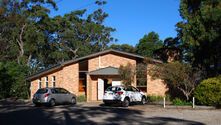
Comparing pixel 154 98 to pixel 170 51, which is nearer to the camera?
pixel 154 98

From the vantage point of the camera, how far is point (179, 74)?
1260 inches

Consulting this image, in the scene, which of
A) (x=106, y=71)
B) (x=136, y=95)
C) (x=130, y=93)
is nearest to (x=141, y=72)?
(x=136, y=95)

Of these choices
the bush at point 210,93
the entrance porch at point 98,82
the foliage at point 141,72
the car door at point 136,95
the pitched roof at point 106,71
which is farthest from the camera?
the entrance porch at point 98,82

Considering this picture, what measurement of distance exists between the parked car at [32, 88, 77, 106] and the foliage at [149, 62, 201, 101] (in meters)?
7.55

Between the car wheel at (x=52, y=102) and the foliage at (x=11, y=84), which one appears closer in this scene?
the car wheel at (x=52, y=102)

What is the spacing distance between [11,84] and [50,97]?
17.6 m

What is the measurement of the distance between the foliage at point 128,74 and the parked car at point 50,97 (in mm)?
5545

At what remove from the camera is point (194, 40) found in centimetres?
3331

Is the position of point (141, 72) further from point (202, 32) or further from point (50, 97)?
point (50, 97)

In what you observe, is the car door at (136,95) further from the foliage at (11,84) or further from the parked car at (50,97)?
the foliage at (11,84)

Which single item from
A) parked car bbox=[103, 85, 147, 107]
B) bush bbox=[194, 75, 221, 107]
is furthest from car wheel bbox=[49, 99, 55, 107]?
bush bbox=[194, 75, 221, 107]

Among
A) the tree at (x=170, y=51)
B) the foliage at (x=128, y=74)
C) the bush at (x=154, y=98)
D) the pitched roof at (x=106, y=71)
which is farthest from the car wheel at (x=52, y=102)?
the tree at (x=170, y=51)

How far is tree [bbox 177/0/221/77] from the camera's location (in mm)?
31406

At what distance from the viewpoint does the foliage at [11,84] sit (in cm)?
4878
